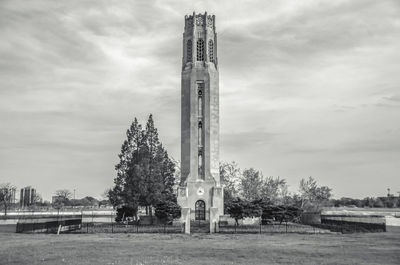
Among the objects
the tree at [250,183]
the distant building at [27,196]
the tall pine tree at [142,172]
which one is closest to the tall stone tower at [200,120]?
the tall pine tree at [142,172]

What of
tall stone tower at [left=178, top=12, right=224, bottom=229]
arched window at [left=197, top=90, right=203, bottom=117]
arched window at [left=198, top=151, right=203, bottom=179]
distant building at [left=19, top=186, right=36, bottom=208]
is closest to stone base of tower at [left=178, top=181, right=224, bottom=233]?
tall stone tower at [left=178, top=12, right=224, bottom=229]

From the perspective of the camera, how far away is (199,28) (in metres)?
53.7

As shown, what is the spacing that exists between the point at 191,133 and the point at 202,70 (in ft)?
24.5

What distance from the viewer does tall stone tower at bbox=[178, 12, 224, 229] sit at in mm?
48500

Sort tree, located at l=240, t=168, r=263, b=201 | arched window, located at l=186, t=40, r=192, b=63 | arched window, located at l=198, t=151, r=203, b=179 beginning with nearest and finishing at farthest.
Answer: arched window, located at l=198, t=151, r=203, b=179 < arched window, located at l=186, t=40, r=192, b=63 < tree, located at l=240, t=168, r=263, b=201

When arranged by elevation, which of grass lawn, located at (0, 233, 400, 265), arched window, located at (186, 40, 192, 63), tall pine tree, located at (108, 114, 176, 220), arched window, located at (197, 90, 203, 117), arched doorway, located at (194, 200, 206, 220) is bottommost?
grass lawn, located at (0, 233, 400, 265)

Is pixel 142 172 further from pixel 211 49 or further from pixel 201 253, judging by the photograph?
pixel 201 253

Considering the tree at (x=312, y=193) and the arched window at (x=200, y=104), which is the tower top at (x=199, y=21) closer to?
the arched window at (x=200, y=104)

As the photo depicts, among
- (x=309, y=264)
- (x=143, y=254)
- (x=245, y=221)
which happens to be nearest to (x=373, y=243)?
(x=309, y=264)

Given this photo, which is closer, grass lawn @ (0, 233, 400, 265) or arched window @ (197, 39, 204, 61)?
grass lawn @ (0, 233, 400, 265)

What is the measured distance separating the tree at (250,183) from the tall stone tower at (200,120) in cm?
2292

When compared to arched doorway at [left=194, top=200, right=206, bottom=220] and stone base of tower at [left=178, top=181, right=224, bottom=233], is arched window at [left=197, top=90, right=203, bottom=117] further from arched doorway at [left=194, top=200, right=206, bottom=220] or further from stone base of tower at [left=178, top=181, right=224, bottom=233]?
arched doorway at [left=194, top=200, right=206, bottom=220]

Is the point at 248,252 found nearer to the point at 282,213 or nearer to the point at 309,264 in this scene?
the point at 309,264

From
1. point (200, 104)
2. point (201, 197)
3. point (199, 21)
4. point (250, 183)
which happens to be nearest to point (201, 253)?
point (201, 197)
